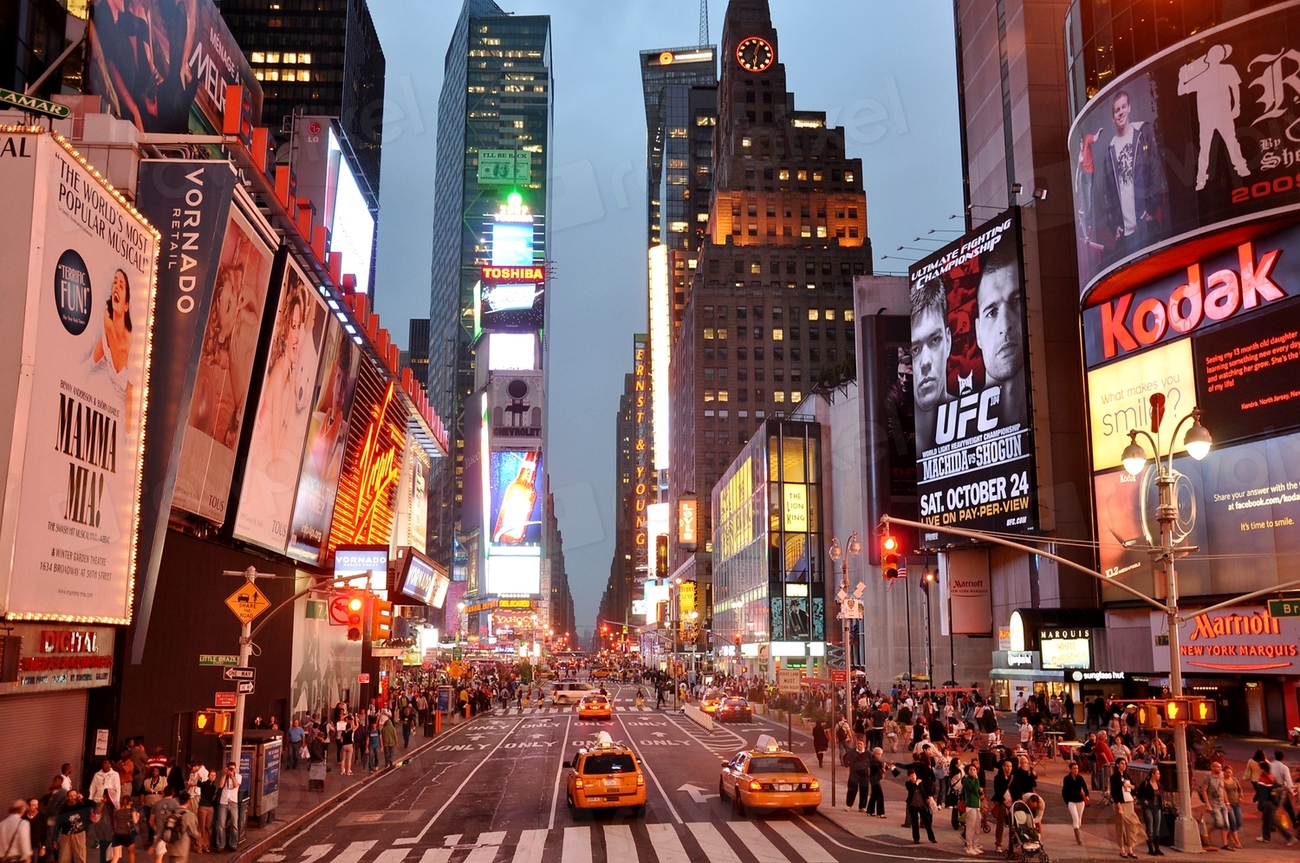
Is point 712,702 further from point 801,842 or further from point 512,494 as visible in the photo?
point 512,494

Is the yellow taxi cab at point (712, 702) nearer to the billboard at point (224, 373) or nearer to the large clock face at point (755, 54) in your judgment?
the billboard at point (224, 373)

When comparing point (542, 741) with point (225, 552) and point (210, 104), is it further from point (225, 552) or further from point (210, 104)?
point (210, 104)

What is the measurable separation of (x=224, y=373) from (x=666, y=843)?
16.4 metres

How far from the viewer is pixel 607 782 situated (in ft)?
74.8

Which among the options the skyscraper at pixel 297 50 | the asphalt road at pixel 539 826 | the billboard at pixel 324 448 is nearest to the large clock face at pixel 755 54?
the skyscraper at pixel 297 50

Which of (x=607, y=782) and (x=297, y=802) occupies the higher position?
(x=607, y=782)

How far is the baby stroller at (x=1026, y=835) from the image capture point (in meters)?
18.1

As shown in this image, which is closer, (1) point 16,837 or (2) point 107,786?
(1) point 16,837

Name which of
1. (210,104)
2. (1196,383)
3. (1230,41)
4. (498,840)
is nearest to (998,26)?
(1230,41)

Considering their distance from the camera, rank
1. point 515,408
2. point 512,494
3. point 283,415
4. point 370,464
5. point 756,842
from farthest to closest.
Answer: point 515,408 → point 512,494 → point 370,464 → point 283,415 → point 756,842

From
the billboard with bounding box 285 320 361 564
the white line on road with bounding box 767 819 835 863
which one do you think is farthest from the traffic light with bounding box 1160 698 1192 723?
the billboard with bounding box 285 320 361 564

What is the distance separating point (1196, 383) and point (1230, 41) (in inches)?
485

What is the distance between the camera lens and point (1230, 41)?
125ft

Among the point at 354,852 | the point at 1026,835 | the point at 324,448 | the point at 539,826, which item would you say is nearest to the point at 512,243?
the point at 324,448
